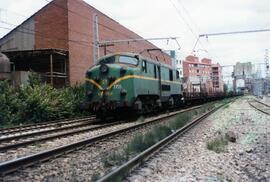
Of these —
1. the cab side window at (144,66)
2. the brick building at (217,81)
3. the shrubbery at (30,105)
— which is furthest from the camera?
the brick building at (217,81)

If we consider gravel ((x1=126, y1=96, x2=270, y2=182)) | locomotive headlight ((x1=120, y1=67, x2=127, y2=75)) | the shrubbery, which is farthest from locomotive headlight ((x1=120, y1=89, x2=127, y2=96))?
gravel ((x1=126, y1=96, x2=270, y2=182))

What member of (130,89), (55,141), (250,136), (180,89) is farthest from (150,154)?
(180,89)

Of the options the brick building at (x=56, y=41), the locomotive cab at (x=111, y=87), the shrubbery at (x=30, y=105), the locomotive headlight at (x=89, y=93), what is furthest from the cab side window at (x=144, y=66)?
the brick building at (x=56, y=41)

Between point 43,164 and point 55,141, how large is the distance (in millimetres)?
3680

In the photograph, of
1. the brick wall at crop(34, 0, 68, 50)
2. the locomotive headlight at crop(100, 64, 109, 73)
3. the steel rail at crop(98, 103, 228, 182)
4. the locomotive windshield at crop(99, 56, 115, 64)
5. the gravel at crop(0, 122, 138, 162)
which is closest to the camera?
the steel rail at crop(98, 103, 228, 182)

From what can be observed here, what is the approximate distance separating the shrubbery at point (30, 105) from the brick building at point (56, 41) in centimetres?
1053

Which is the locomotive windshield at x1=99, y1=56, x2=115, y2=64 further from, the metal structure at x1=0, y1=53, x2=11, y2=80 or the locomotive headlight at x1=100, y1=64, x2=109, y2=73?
the metal structure at x1=0, y1=53, x2=11, y2=80

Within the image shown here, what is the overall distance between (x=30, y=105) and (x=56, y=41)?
1575 centimetres

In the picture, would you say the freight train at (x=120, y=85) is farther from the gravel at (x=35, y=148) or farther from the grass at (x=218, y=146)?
the grass at (x=218, y=146)

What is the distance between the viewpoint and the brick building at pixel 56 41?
34.7 meters

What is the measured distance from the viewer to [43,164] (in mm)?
7922

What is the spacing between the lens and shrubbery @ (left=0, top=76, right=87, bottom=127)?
1958 centimetres

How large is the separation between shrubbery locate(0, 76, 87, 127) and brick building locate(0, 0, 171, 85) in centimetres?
1053

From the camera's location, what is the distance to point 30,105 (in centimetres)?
2048
